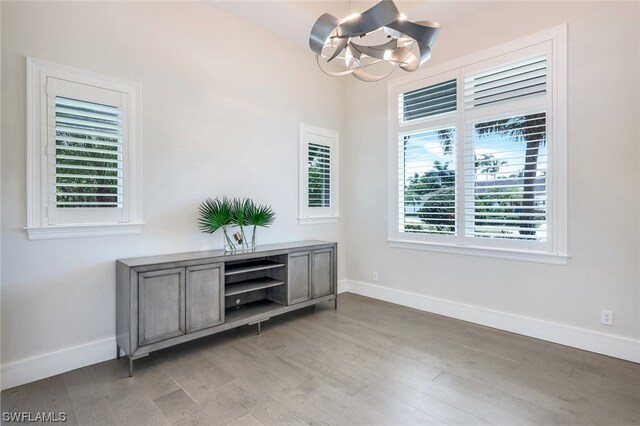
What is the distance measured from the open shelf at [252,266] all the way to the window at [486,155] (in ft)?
5.82

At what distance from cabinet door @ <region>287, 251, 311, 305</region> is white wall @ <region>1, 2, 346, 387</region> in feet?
1.74

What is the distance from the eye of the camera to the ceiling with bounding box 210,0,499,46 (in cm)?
351

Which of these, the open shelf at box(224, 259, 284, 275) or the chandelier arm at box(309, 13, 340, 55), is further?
the open shelf at box(224, 259, 284, 275)

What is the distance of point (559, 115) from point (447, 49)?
1521 millimetres

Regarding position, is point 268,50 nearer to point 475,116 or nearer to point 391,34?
point 391,34

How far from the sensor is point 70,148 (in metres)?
2.63

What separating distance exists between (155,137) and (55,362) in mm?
2062

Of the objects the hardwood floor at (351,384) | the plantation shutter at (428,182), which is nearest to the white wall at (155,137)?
the hardwood floor at (351,384)

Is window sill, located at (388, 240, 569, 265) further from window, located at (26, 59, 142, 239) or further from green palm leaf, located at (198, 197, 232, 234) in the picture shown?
window, located at (26, 59, 142, 239)

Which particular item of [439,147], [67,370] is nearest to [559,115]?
[439,147]

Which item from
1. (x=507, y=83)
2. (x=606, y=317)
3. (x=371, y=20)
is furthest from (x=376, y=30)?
(x=606, y=317)

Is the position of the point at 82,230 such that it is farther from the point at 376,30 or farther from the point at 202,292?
the point at 376,30

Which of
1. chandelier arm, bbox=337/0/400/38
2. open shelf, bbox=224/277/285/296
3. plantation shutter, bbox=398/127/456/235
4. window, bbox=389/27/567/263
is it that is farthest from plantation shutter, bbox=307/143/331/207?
chandelier arm, bbox=337/0/400/38

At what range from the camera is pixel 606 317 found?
114 inches
